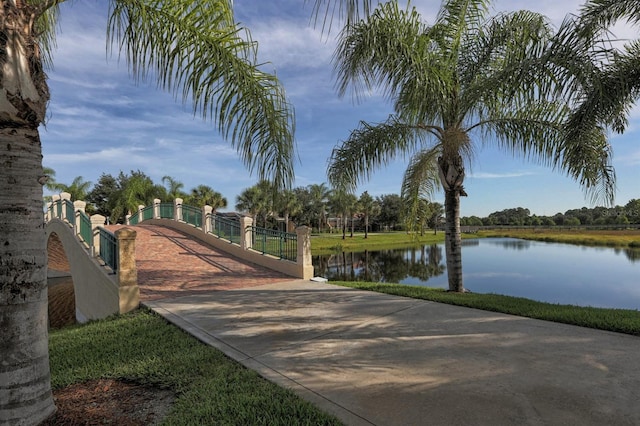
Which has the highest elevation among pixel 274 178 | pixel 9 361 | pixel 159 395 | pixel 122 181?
pixel 122 181

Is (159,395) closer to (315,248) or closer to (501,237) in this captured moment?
(315,248)

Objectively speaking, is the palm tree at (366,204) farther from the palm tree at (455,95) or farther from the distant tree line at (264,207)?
the palm tree at (455,95)

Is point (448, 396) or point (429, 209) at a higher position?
point (429, 209)

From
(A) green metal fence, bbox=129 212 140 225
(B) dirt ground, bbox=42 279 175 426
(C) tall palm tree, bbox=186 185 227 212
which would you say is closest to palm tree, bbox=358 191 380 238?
(C) tall palm tree, bbox=186 185 227 212

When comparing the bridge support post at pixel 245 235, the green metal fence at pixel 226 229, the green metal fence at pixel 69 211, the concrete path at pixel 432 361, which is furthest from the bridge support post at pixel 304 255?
the green metal fence at pixel 69 211

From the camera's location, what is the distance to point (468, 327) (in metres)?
5.23

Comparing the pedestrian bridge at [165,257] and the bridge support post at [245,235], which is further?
the bridge support post at [245,235]

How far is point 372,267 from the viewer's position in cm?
3134

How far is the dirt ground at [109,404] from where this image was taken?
2.95 meters

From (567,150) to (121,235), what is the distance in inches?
347

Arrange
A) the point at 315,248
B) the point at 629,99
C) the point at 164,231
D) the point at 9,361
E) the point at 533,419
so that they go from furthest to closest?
1. the point at 315,248
2. the point at 164,231
3. the point at 629,99
4. the point at 533,419
5. the point at 9,361

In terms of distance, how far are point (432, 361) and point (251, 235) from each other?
1034 centimetres

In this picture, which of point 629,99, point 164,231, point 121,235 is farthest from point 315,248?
point 629,99

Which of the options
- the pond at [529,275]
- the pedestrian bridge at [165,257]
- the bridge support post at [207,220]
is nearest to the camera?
the pedestrian bridge at [165,257]
